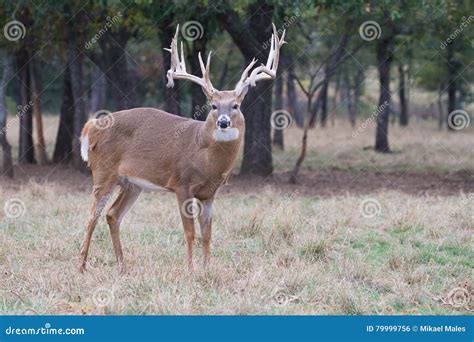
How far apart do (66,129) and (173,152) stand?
10.8 m

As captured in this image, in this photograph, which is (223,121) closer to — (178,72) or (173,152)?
(173,152)

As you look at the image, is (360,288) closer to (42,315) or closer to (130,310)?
(130,310)

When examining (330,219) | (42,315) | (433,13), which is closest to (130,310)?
(42,315)

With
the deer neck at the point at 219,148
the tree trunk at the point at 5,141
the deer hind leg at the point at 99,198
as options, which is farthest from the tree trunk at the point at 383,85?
the deer hind leg at the point at 99,198

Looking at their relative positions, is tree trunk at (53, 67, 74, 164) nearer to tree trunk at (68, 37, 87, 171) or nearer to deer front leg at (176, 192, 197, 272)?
tree trunk at (68, 37, 87, 171)

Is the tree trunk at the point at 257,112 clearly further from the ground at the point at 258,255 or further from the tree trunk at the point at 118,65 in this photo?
the tree trunk at the point at 118,65

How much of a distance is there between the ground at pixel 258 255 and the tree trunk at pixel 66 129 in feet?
13.2

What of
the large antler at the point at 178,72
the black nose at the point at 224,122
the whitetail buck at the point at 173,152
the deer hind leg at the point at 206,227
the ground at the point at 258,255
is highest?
the large antler at the point at 178,72

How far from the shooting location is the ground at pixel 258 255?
6430 millimetres

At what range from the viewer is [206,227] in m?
7.74

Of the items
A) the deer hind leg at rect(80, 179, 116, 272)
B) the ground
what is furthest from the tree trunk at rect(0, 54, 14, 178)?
the deer hind leg at rect(80, 179, 116, 272)

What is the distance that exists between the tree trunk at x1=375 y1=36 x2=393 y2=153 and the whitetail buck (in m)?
11.1

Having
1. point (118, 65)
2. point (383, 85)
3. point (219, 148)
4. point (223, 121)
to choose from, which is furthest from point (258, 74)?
point (383, 85)

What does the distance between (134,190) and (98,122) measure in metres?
0.81
